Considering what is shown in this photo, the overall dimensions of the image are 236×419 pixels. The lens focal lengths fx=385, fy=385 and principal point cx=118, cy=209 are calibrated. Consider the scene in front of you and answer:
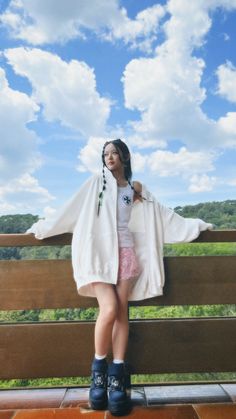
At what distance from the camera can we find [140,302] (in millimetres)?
2008

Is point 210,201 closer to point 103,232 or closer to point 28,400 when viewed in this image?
point 103,232

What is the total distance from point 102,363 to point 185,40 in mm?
5852

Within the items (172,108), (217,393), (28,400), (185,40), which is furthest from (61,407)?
(185,40)

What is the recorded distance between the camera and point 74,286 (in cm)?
199

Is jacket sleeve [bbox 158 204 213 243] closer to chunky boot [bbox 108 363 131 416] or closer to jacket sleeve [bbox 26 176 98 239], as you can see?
jacket sleeve [bbox 26 176 98 239]

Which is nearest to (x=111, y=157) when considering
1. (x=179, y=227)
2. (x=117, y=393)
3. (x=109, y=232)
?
(x=109, y=232)

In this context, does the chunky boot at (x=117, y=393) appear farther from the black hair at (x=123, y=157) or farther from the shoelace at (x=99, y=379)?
the black hair at (x=123, y=157)

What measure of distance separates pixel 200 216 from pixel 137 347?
888 millimetres

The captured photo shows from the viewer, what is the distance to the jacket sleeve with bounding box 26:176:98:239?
6.16ft

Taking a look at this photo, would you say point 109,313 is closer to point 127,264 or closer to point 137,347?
point 127,264

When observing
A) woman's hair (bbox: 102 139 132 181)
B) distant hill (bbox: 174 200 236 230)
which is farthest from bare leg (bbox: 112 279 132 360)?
distant hill (bbox: 174 200 236 230)

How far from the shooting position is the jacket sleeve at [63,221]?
1.88 m

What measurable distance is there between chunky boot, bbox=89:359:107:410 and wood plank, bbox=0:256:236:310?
325 mm

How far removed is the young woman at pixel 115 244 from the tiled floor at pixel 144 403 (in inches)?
3.9
